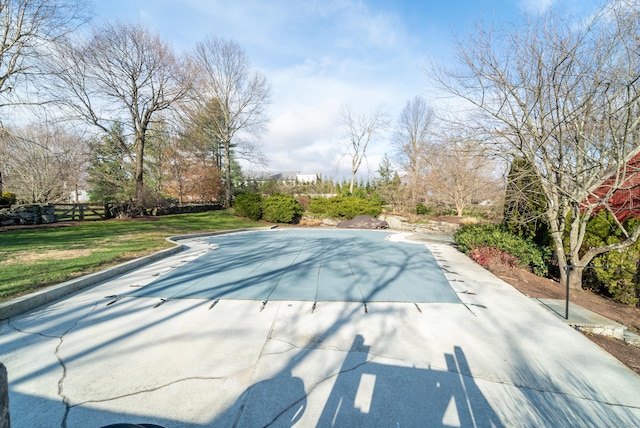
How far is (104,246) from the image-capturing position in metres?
7.77

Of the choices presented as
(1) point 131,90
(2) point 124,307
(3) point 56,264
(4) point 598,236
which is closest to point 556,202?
(4) point 598,236

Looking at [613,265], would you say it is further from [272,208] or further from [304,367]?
[272,208]

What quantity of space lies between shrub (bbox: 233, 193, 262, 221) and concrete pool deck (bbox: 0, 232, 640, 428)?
14069mm

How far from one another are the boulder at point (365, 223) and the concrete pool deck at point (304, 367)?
38.7 ft

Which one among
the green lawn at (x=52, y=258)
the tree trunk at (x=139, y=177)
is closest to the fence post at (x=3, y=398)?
the green lawn at (x=52, y=258)

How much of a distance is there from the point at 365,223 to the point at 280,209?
554cm

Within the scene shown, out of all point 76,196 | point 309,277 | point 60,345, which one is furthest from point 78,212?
point 76,196

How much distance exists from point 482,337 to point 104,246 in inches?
372

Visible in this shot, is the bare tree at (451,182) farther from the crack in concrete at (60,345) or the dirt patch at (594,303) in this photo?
the crack in concrete at (60,345)

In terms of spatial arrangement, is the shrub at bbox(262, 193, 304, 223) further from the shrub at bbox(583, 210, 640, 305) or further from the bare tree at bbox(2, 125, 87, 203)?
the shrub at bbox(583, 210, 640, 305)

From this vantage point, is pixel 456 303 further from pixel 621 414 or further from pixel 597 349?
pixel 621 414

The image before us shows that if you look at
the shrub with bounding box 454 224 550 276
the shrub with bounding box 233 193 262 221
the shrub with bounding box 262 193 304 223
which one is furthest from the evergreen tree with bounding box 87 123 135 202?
the shrub with bounding box 454 224 550 276

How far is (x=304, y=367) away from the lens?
249 cm

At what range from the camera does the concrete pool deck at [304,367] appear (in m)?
1.99
